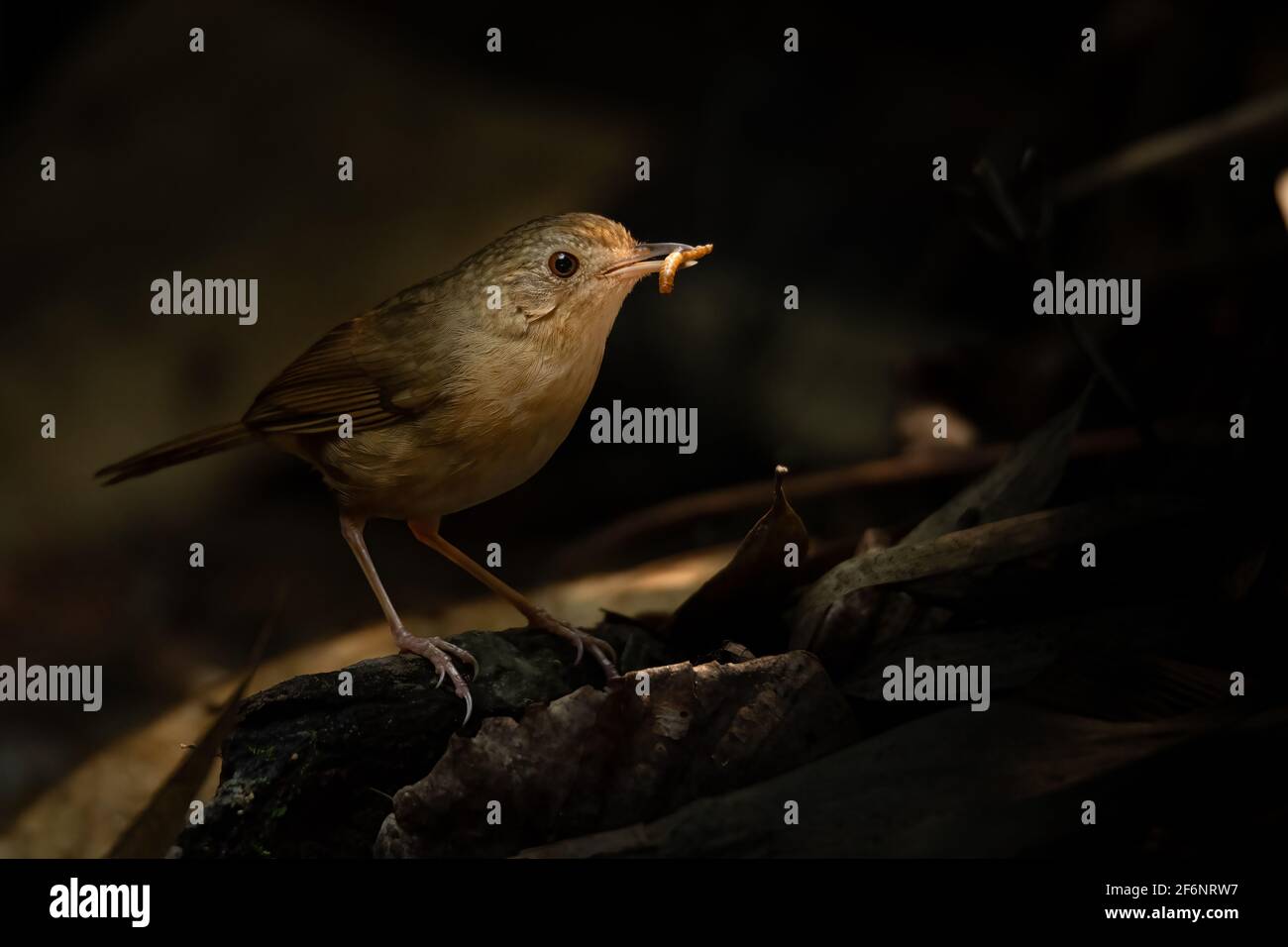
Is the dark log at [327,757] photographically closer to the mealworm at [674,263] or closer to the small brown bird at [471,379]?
the small brown bird at [471,379]

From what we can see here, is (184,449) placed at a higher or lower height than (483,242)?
lower

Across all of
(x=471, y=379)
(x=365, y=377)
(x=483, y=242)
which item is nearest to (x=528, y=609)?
(x=471, y=379)

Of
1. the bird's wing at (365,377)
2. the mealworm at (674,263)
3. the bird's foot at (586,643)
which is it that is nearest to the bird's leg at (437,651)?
the bird's foot at (586,643)

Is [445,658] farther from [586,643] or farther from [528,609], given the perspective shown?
[528,609]

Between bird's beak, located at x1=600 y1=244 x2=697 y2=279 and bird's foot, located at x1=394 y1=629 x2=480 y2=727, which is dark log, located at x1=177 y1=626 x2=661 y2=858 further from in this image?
bird's beak, located at x1=600 y1=244 x2=697 y2=279

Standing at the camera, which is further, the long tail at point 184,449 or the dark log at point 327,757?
A: the long tail at point 184,449
